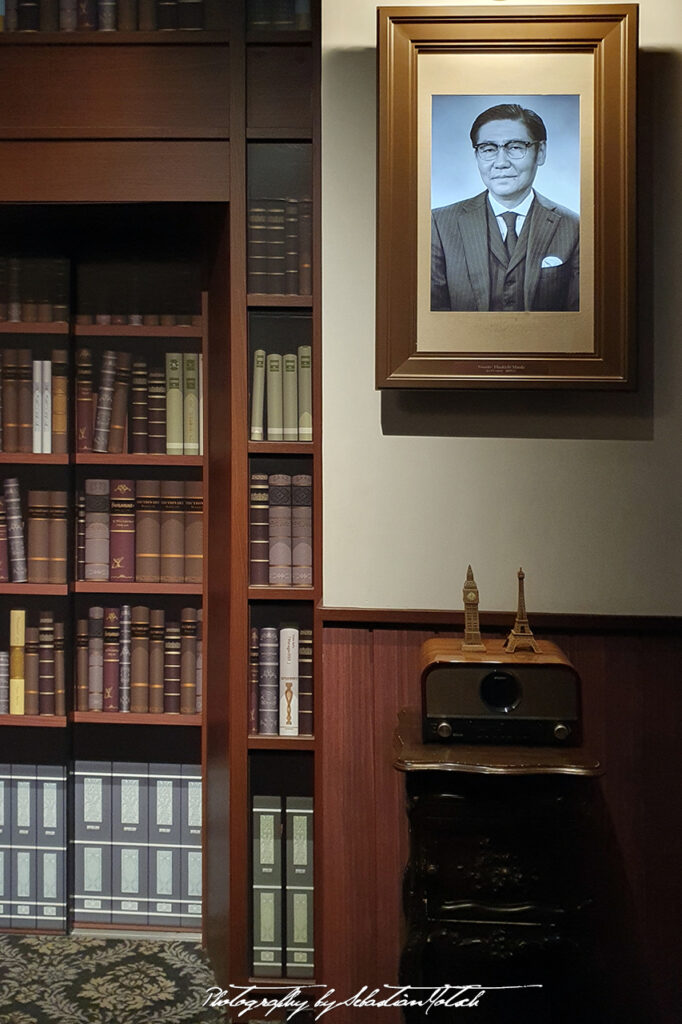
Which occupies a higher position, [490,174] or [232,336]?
[490,174]

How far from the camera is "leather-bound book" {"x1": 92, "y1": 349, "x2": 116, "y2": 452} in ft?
9.47

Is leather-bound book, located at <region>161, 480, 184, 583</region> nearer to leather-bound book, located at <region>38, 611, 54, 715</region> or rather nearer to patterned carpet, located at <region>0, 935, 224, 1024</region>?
leather-bound book, located at <region>38, 611, 54, 715</region>

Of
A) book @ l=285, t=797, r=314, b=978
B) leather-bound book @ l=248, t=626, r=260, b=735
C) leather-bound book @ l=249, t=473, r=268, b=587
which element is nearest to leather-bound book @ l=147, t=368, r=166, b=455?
leather-bound book @ l=249, t=473, r=268, b=587

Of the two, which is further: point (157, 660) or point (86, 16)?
point (157, 660)

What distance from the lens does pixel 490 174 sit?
7.43 ft

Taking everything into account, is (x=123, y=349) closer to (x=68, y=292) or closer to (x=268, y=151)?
(x=68, y=292)

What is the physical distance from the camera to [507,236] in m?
2.26

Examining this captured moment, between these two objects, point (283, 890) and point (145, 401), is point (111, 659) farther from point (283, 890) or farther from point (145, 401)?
point (283, 890)

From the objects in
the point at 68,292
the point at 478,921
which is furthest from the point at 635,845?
the point at 68,292

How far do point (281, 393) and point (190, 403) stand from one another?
1.86ft

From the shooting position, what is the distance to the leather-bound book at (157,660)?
115 inches

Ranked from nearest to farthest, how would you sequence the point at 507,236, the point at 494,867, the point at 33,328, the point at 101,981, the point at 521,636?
the point at 494,867 < the point at 521,636 < the point at 507,236 < the point at 101,981 < the point at 33,328

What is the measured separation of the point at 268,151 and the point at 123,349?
32.0 inches
